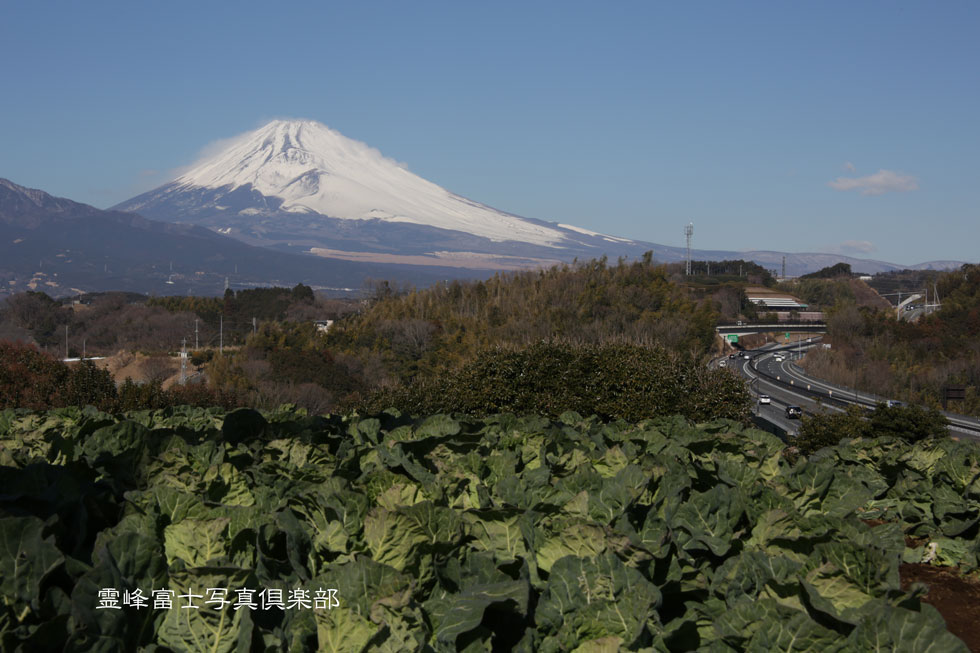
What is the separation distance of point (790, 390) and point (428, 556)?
180 ft

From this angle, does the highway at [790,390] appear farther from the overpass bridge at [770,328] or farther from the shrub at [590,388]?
the shrub at [590,388]

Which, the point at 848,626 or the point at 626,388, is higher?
the point at 848,626

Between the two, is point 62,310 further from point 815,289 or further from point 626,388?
point 815,289

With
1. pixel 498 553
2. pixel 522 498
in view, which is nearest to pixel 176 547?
pixel 498 553

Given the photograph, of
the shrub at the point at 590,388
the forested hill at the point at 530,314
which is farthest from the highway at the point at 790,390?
the shrub at the point at 590,388

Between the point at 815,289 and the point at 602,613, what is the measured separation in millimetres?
133290

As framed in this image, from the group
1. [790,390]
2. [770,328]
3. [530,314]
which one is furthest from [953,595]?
[770,328]

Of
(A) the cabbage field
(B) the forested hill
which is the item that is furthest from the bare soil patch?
(B) the forested hill

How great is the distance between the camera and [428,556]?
296 cm

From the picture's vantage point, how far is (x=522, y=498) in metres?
3.89

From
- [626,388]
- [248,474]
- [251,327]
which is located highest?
[248,474]

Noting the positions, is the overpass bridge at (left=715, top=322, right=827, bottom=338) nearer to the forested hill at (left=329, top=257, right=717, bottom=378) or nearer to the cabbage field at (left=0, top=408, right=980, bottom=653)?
the forested hill at (left=329, top=257, right=717, bottom=378)

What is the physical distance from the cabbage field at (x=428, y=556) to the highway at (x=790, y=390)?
20.9 metres

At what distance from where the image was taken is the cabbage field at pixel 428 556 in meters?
2.54
